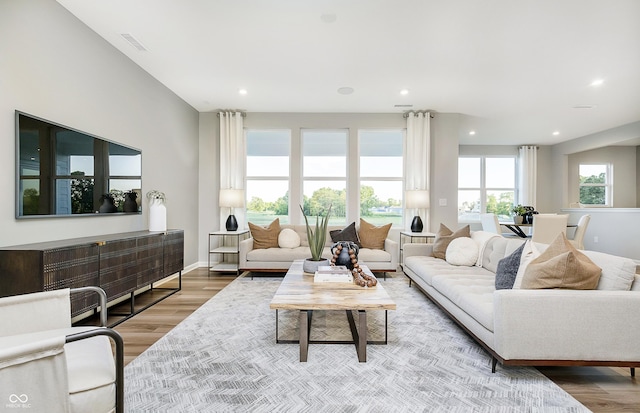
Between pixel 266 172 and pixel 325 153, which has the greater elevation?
→ pixel 325 153

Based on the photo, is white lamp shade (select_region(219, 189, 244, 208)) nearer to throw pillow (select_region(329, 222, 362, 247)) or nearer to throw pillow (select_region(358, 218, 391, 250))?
throw pillow (select_region(329, 222, 362, 247))

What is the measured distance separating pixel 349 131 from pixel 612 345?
4664 millimetres

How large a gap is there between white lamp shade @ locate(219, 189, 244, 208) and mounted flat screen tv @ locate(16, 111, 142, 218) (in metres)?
1.75

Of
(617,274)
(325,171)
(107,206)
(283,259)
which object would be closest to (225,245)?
(283,259)

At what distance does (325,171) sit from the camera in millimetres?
5844

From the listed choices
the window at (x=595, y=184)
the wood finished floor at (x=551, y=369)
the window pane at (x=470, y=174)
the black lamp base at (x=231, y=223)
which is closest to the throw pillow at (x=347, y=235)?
the black lamp base at (x=231, y=223)

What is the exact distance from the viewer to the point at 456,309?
2.54 meters

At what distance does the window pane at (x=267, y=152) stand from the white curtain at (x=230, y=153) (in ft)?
0.89

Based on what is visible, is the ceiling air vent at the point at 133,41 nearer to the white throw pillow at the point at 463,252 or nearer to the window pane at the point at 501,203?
the white throw pillow at the point at 463,252

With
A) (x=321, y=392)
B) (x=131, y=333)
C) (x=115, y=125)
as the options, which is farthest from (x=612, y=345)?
(x=115, y=125)

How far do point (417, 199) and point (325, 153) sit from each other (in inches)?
71.8

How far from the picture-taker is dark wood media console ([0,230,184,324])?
6.70 ft

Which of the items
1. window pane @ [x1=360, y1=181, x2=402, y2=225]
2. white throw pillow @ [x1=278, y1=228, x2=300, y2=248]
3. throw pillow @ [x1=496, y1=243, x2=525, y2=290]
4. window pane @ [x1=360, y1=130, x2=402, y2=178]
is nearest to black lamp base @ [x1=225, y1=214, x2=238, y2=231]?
white throw pillow @ [x1=278, y1=228, x2=300, y2=248]

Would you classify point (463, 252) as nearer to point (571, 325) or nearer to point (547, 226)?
point (571, 325)
